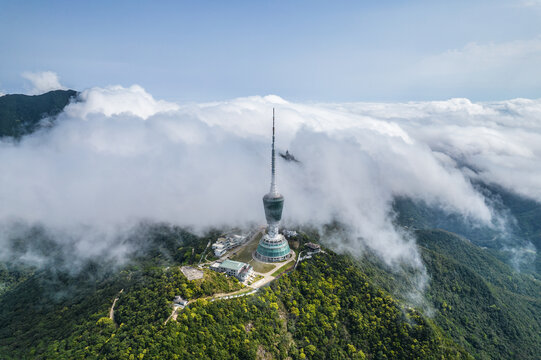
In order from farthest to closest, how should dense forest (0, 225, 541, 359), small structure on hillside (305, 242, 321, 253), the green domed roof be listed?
small structure on hillside (305, 242, 321, 253) → the green domed roof → dense forest (0, 225, 541, 359)

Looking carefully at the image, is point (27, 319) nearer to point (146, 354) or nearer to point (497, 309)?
point (146, 354)

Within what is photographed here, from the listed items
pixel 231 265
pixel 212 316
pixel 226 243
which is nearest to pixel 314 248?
pixel 226 243

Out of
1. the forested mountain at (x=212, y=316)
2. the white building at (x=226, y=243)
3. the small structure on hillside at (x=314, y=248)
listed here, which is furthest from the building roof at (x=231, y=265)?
the small structure on hillside at (x=314, y=248)

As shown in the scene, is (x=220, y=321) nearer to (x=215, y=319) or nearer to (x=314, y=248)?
(x=215, y=319)

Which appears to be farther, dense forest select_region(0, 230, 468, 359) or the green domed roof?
the green domed roof

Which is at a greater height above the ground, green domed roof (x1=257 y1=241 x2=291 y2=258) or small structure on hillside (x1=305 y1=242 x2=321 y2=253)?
green domed roof (x1=257 y1=241 x2=291 y2=258)

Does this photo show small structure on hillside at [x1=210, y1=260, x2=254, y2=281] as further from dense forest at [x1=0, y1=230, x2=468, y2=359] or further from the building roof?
dense forest at [x1=0, y1=230, x2=468, y2=359]

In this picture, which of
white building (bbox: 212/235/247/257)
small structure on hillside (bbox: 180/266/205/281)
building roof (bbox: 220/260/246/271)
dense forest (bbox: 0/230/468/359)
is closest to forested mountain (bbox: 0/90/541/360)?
dense forest (bbox: 0/230/468/359)

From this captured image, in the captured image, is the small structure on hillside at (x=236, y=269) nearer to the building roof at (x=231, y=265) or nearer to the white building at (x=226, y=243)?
the building roof at (x=231, y=265)

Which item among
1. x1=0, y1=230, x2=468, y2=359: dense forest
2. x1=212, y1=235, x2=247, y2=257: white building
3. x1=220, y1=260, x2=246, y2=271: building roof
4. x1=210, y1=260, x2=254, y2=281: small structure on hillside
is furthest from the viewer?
x1=212, y1=235, x2=247, y2=257: white building
